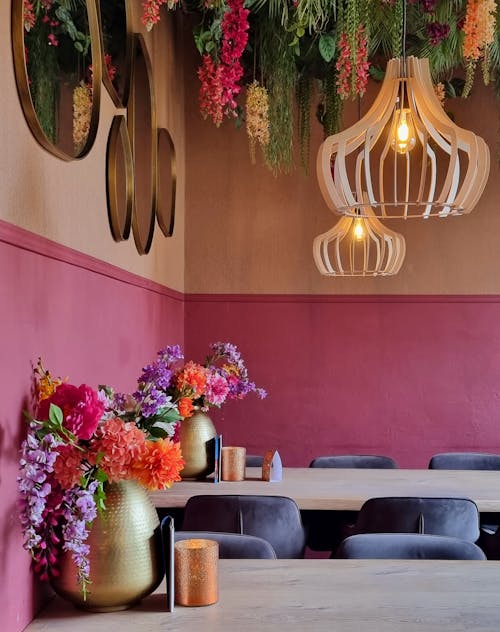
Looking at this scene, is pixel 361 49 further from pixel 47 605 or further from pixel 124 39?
pixel 47 605

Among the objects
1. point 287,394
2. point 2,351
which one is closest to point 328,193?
point 2,351

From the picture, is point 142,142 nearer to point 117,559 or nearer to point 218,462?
point 218,462

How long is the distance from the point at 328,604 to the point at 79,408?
2.34ft

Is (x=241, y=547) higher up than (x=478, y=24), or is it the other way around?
(x=478, y=24)

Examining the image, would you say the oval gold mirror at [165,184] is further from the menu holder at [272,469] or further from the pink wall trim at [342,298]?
the menu holder at [272,469]

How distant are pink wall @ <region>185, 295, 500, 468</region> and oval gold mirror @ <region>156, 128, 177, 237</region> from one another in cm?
91

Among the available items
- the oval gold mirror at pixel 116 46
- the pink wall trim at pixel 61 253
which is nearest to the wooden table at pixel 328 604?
the pink wall trim at pixel 61 253

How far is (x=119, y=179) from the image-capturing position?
10.8 ft

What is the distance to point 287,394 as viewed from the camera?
553cm

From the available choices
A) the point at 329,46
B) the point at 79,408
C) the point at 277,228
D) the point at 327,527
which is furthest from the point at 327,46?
the point at 79,408

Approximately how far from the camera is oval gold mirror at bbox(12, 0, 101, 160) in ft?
6.60

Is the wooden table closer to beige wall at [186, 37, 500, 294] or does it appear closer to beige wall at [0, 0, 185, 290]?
beige wall at [0, 0, 185, 290]

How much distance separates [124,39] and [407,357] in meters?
3.03

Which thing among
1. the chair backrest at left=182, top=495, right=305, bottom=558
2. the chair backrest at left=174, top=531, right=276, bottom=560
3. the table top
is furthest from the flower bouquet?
the table top
